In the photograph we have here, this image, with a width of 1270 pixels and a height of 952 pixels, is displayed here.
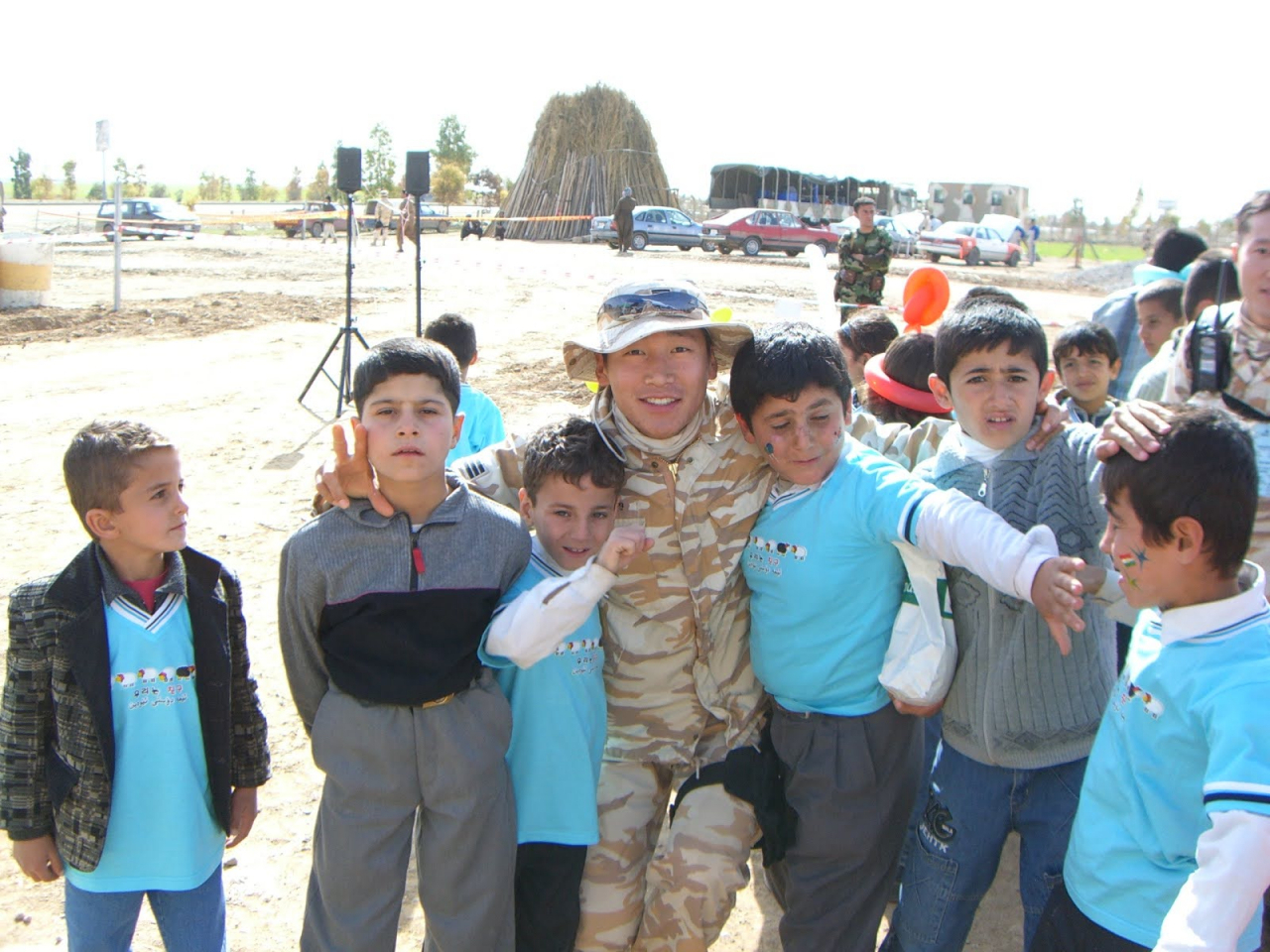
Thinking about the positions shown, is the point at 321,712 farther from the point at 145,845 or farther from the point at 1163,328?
the point at 1163,328

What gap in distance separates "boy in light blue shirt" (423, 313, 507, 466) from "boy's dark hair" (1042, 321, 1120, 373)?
8.38ft

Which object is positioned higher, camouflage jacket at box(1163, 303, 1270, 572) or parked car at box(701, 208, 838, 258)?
parked car at box(701, 208, 838, 258)

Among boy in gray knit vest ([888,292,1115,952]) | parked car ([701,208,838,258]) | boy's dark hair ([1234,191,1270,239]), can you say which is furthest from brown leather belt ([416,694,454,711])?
parked car ([701,208,838,258])

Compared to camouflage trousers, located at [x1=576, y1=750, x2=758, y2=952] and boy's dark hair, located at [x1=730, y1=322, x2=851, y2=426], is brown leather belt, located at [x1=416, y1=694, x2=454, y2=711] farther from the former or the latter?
boy's dark hair, located at [x1=730, y1=322, x2=851, y2=426]

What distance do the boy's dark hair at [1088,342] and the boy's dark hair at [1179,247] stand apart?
9.94 feet

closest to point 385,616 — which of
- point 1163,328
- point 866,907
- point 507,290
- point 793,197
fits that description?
point 866,907

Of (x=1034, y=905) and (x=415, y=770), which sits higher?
(x=415, y=770)

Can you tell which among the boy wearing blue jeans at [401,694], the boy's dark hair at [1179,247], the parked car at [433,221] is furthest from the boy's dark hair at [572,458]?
the parked car at [433,221]

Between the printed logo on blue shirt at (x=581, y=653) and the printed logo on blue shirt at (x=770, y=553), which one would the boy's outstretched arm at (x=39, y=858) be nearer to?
the printed logo on blue shirt at (x=581, y=653)

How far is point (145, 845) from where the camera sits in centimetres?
235

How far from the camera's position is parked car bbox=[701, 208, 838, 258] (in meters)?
31.0

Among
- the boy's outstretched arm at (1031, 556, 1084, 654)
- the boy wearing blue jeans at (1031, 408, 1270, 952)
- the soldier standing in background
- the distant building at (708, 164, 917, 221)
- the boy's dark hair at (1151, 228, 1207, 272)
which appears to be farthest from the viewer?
the distant building at (708, 164, 917, 221)

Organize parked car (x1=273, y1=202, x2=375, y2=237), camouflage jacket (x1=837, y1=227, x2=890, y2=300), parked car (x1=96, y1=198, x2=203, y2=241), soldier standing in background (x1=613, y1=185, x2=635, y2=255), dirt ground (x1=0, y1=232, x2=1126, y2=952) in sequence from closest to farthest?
dirt ground (x1=0, y1=232, x2=1126, y2=952) → camouflage jacket (x1=837, y1=227, x2=890, y2=300) → soldier standing in background (x1=613, y1=185, x2=635, y2=255) → parked car (x1=96, y1=198, x2=203, y2=241) → parked car (x1=273, y1=202, x2=375, y2=237)

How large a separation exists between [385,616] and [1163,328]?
14.4 ft
